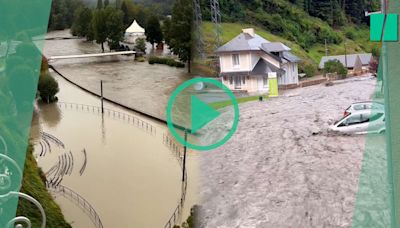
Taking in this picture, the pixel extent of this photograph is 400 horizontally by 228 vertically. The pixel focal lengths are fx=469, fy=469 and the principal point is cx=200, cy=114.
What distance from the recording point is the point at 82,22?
9.77 ft

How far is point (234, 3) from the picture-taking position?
1.97 metres

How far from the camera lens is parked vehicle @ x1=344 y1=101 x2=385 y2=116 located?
1.82 metres

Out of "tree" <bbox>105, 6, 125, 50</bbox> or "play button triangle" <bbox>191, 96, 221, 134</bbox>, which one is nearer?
"play button triangle" <bbox>191, 96, 221, 134</bbox>

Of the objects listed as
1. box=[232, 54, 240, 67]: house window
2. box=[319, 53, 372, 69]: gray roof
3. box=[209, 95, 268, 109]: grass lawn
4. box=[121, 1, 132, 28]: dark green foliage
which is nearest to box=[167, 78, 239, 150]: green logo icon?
box=[209, 95, 268, 109]: grass lawn

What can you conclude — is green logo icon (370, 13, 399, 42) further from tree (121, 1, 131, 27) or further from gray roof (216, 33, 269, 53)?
tree (121, 1, 131, 27)

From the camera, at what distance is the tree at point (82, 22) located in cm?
295

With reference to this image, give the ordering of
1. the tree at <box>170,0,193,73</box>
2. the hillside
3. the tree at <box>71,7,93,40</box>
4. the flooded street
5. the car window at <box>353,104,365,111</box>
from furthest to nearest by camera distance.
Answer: the tree at <box>71,7,93,40</box>
the flooded street
the tree at <box>170,0,193,73</box>
the hillside
the car window at <box>353,104,365,111</box>

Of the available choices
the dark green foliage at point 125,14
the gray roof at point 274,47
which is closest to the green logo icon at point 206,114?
the gray roof at point 274,47

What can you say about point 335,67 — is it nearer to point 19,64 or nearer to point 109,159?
point 19,64

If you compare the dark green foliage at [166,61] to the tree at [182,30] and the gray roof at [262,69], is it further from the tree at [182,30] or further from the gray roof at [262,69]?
the gray roof at [262,69]

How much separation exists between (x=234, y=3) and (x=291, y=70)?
1.21 feet

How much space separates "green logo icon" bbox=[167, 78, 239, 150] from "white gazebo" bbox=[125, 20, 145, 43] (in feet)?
2.54

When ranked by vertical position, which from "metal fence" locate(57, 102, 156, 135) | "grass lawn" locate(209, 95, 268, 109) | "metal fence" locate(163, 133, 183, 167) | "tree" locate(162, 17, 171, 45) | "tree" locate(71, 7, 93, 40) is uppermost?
"tree" locate(71, 7, 93, 40)

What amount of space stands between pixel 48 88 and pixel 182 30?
1076 millimetres
